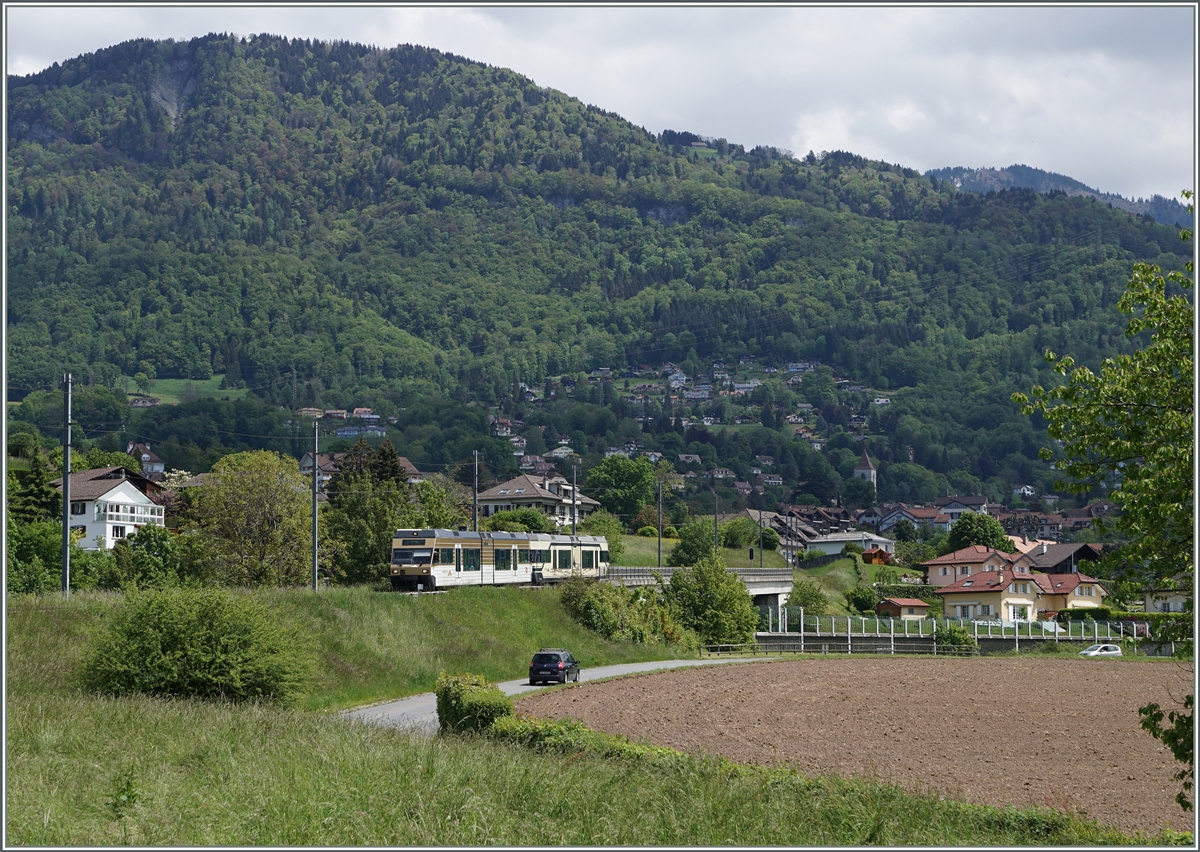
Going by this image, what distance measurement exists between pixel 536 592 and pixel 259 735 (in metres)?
39.6

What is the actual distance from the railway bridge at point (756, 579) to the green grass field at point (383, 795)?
4604 cm

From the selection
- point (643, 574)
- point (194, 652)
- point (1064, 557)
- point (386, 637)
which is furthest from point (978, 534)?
point (194, 652)

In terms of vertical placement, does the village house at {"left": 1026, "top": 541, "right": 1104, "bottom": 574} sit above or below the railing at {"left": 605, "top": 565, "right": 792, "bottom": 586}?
below

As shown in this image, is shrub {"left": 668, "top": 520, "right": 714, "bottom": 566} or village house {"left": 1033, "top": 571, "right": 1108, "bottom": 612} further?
village house {"left": 1033, "top": 571, "right": 1108, "bottom": 612}

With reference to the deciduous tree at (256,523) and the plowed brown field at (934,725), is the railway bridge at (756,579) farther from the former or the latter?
the deciduous tree at (256,523)

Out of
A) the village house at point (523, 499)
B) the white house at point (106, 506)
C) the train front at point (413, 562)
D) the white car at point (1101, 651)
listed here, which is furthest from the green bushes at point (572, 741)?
Answer: the village house at point (523, 499)

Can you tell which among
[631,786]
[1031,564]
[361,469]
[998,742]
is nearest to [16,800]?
[631,786]

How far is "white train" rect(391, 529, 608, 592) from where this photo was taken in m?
54.0

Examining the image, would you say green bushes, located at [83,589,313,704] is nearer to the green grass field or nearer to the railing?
the green grass field

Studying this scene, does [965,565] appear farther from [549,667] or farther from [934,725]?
[934,725]

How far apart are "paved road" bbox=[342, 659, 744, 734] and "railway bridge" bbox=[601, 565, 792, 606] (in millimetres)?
9300

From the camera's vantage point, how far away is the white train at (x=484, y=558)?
5400 cm

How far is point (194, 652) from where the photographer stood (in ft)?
91.6

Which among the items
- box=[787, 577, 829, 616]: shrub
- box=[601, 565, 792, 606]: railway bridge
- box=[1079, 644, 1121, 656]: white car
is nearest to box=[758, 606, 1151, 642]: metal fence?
box=[1079, 644, 1121, 656]: white car
